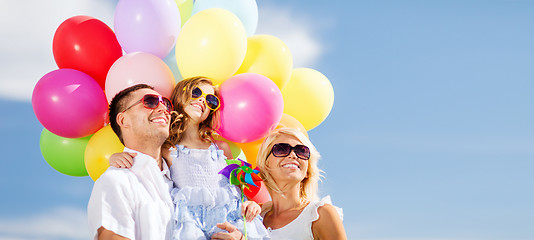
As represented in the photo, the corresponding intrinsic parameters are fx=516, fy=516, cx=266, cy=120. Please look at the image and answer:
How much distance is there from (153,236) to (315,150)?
1.64 metres

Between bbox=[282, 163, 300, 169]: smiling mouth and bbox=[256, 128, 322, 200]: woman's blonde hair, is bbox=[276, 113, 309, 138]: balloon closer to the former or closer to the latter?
bbox=[256, 128, 322, 200]: woman's blonde hair

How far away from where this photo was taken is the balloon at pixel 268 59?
5062 millimetres

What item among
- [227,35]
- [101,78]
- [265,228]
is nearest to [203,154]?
[265,228]

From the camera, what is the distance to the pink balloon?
448 cm

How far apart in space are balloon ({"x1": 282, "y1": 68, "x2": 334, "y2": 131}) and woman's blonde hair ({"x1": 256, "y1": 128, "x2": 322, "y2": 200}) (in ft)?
3.59

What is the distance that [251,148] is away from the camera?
16.5ft

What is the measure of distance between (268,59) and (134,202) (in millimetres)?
2142

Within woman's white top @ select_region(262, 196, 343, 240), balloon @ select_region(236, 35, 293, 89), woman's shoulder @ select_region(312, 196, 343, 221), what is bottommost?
woman's white top @ select_region(262, 196, 343, 240)

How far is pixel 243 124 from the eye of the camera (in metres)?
4.49

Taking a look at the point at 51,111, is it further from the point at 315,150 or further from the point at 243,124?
the point at 315,150

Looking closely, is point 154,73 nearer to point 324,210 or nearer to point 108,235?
point 108,235

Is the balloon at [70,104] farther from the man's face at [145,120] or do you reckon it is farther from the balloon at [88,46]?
the man's face at [145,120]

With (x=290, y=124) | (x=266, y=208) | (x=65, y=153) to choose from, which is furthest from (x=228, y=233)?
(x=65, y=153)

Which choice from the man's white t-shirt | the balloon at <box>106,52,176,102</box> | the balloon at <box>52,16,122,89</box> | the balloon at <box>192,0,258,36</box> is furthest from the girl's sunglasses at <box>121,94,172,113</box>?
the balloon at <box>192,0,258,36</box>
